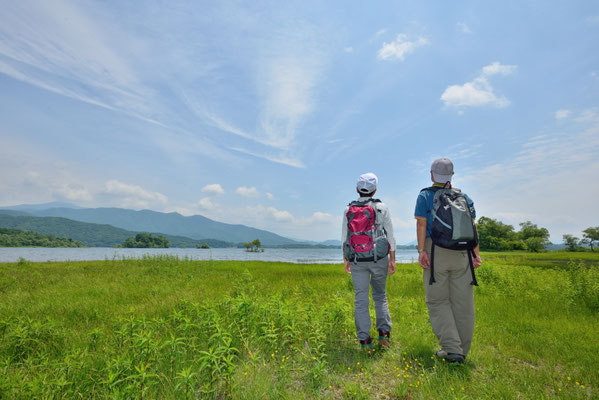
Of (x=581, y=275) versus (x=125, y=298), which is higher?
(x=581, y=275)

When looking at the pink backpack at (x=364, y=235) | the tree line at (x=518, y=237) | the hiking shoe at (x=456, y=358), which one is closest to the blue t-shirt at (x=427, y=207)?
the pink backpack at (x=364, y=235)

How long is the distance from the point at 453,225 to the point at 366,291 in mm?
1854

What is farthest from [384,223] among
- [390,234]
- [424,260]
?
[424,260]

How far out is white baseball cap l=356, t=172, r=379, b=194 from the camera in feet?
16.3

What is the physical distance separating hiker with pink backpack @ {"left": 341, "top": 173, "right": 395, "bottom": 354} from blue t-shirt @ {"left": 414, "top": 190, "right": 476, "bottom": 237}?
0.65m

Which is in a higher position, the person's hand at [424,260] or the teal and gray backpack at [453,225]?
the teal and gray backpack at [453,225]

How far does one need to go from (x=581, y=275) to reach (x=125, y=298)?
49.5ft

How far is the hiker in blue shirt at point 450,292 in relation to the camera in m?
4.00

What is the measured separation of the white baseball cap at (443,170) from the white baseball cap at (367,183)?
41.0 inches

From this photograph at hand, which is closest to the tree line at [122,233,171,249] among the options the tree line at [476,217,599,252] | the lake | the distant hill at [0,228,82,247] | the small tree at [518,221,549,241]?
the distant hill at [0,228,82,247]

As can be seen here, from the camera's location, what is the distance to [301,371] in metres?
3.78

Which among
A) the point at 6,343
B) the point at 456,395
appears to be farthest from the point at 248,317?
the point at 6,343

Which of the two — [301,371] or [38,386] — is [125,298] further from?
[301,371]

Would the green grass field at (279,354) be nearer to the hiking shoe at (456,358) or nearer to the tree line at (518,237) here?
the hiking shoe at (456,358)
